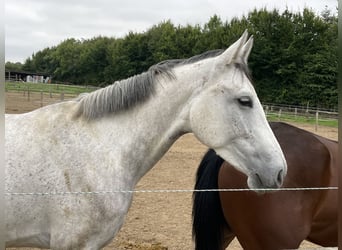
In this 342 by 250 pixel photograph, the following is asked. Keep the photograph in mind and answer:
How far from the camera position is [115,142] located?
232 centimetres

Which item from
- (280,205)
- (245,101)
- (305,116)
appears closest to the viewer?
(245,101)

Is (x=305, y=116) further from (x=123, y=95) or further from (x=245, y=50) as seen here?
(x=123, y=95)

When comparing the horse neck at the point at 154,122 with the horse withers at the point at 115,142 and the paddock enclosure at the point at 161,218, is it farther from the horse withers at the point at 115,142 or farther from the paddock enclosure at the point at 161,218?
the paddock enclosure at the point at 161,218

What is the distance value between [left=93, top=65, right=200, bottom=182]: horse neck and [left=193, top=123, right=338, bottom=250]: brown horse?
921mm

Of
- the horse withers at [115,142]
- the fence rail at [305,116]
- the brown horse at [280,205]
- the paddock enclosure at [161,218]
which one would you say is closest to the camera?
the horse withers at [115,142]

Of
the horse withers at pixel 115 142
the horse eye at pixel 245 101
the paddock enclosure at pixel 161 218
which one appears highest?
the horse eye at pixel 245 101

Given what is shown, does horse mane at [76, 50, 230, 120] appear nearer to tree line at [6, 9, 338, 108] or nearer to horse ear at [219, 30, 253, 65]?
horse ear at [219, 30, 253, 65]

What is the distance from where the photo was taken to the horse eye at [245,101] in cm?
223

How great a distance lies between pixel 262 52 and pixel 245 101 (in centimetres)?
3071

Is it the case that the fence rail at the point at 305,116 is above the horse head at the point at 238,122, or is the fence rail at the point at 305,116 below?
below

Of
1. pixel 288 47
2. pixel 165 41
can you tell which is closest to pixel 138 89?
pixel 288 47

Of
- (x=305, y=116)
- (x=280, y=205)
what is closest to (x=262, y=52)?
(x=305, y=116)

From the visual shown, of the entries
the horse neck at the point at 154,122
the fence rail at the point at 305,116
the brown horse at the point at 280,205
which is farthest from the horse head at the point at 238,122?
the fence rail at the point at 305,116

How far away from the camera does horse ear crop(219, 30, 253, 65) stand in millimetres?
2254
